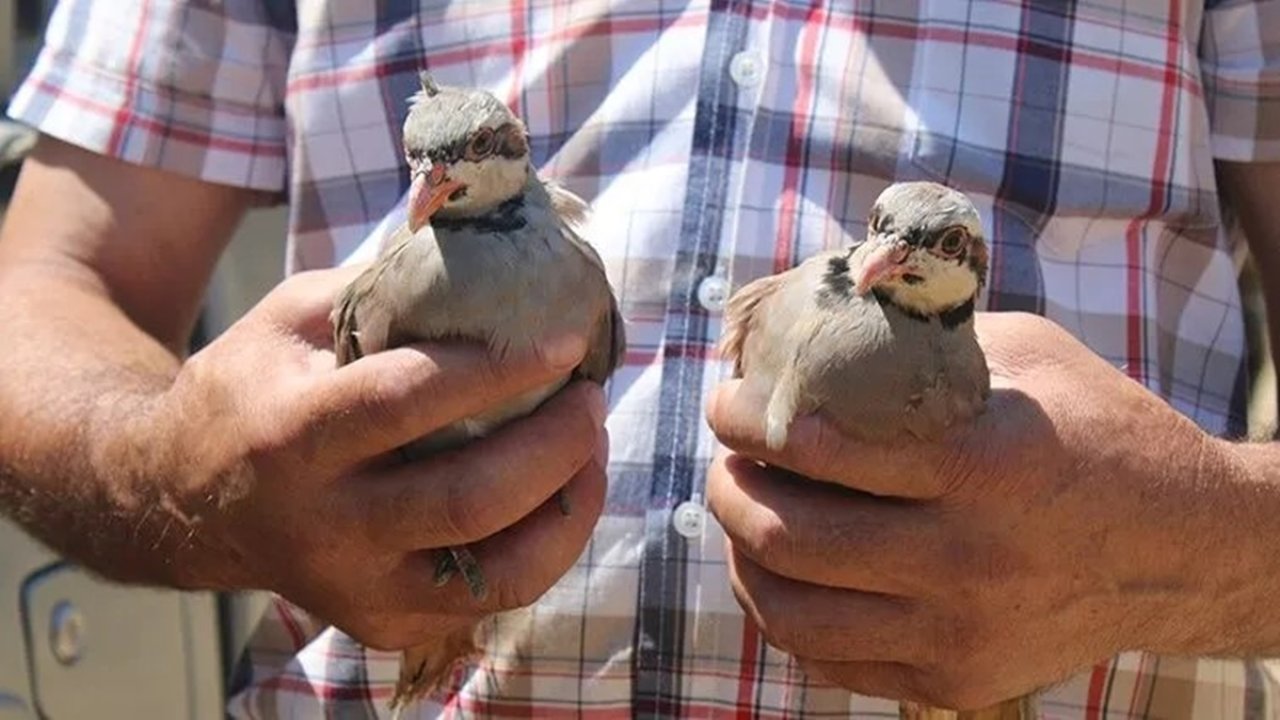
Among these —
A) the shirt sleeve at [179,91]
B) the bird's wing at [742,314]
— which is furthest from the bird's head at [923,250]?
the shirt sleeve at [179,91]

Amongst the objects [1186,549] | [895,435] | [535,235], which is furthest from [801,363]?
[1186,549]

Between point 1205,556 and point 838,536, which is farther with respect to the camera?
point 1205,556

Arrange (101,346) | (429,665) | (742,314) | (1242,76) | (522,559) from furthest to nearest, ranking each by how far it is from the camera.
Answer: (101,346)
(1242,76)
(429,665)
(742,314)
(522,559)

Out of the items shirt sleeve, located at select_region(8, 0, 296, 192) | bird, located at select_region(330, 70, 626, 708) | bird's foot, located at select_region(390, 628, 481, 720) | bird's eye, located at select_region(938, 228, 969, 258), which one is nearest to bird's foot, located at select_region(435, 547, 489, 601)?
bird, located at select_region(330, 70, 626, 708)

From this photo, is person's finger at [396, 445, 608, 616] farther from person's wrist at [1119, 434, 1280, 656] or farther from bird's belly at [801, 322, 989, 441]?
person's wrist at [1119, 434, 1280, 656]

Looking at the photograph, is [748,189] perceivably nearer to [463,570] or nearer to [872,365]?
[872,365]

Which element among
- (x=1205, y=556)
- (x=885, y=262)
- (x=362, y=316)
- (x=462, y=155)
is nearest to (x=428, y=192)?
(x=462, y=155)

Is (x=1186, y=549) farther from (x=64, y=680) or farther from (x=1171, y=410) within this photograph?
(x=64, y=680)
